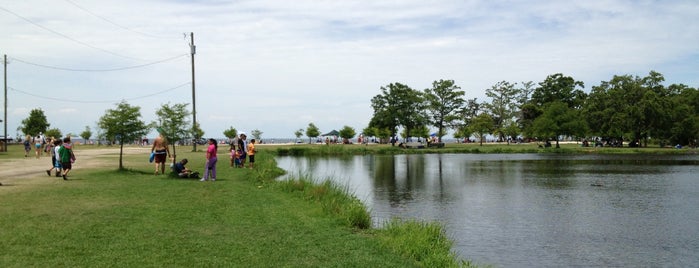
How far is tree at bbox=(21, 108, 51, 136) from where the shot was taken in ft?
238

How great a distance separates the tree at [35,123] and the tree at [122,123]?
5709 centimetres

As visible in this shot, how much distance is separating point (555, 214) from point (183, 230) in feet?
42.0

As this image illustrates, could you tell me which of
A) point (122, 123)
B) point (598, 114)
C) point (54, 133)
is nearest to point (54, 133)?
point (54, 133)

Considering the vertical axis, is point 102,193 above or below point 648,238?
above

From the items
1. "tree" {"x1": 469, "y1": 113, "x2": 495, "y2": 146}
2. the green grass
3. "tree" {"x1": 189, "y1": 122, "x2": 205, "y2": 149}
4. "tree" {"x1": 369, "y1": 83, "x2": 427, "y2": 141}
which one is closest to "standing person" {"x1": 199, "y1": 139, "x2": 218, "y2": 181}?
the green grass

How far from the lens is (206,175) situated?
21.1 metres

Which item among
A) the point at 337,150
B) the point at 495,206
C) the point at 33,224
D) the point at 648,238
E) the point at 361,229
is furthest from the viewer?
the point at 337,150

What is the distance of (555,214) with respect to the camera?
1823cm

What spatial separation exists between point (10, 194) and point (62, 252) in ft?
26.2

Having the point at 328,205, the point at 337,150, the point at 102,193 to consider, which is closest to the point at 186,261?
the point at 328,205

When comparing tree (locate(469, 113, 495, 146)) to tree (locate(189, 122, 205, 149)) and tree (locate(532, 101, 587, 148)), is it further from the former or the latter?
tree (locate(189, 122, 205, 149))

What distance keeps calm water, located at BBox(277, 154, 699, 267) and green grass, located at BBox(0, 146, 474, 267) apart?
113 inches

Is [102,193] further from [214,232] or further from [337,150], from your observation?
[337,150]

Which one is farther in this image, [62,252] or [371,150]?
[371,150]
